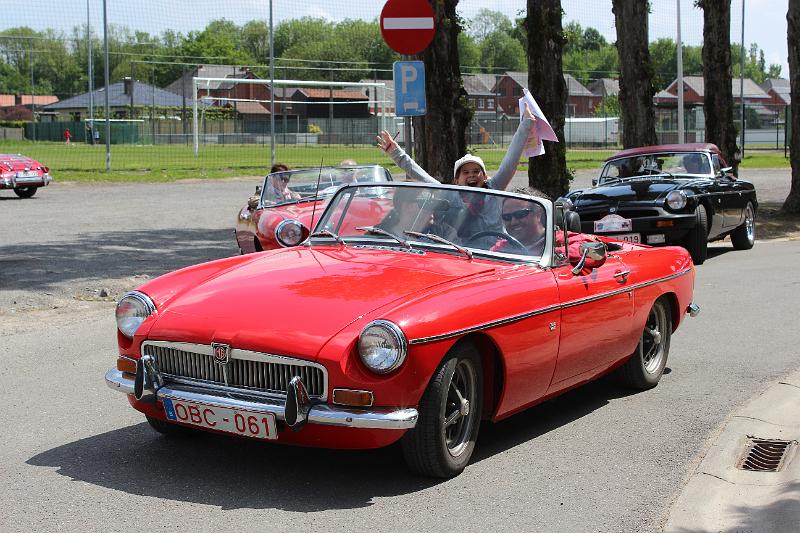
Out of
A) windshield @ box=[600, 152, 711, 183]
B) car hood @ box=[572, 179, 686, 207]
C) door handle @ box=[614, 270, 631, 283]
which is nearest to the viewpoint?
door handle @ box=[614, 270, 631, 283]

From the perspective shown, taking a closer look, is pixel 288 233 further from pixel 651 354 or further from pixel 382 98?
pixel 382 98

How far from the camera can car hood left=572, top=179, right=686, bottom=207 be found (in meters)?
14.4

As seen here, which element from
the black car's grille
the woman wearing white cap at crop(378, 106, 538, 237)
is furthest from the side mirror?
the black car's grille

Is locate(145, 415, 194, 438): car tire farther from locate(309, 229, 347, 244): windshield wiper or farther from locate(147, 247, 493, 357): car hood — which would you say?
locate(309, 229, 347, 244): windshield wiper

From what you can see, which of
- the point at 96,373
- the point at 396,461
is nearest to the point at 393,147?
the point at 96,373

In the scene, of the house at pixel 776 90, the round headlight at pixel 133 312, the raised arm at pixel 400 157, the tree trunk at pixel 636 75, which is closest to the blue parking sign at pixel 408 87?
the raised arm at pixel 400 157

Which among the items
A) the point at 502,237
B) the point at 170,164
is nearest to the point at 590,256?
the point at 502,237

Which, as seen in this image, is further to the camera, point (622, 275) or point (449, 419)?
point (622, 275)

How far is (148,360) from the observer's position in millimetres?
5281

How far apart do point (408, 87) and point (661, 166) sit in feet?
18.5

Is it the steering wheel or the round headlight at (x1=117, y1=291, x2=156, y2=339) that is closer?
the round headlight at (x1=117, y1=291, x2=156, y2=339)

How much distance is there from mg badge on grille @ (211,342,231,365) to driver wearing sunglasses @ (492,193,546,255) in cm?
183

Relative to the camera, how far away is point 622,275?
22.3ft

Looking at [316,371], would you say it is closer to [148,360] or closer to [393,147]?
[148,360]
